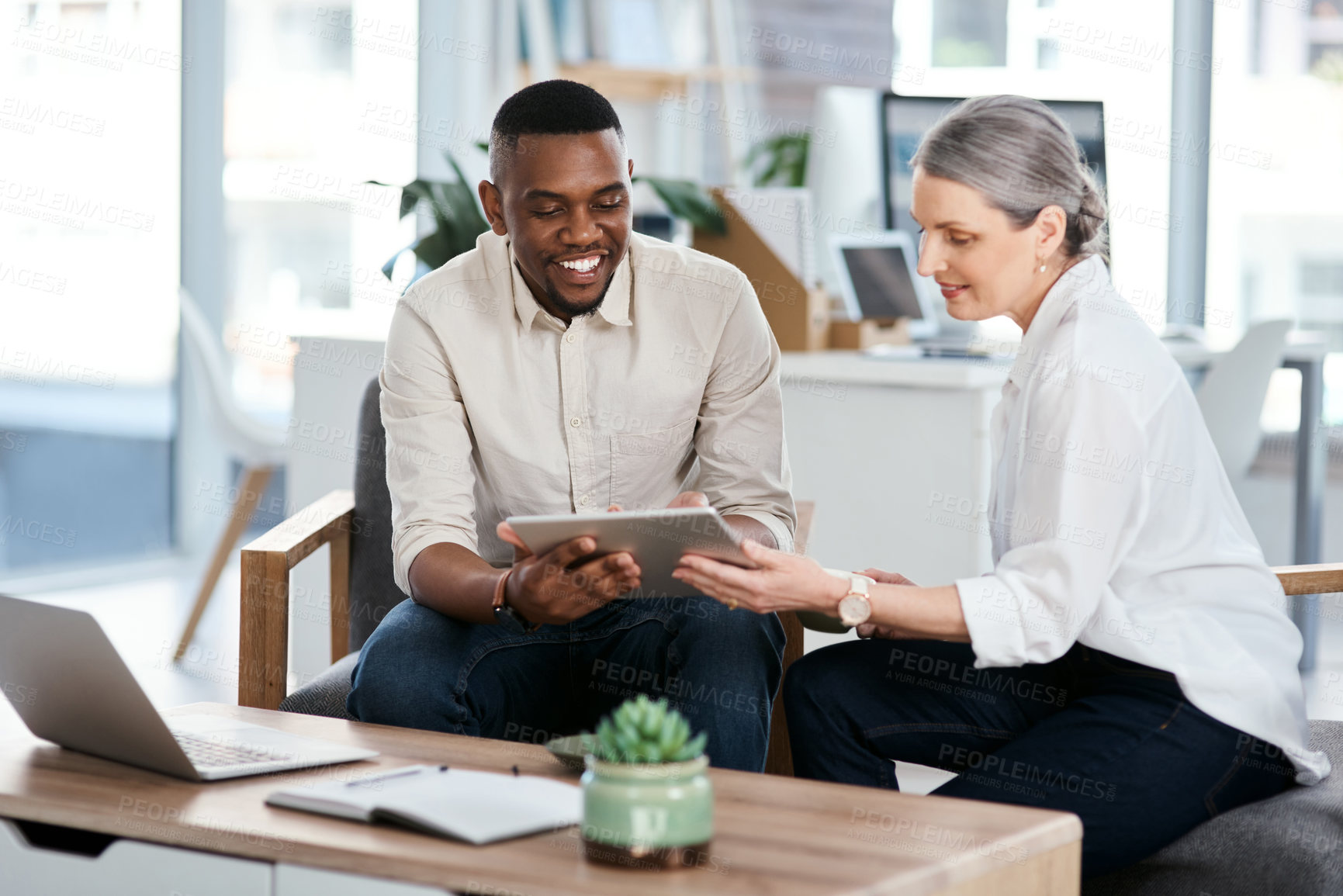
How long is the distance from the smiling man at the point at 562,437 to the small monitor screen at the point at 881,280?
4.04 feet

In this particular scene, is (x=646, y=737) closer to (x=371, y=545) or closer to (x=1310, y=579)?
(x=1310, y=579)

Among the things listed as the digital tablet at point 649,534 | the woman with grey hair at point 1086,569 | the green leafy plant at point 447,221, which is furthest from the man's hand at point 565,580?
the green leafy plant at point 447,221

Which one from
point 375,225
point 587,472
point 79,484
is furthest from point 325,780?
point 375,225

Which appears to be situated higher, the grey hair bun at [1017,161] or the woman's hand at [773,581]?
the grey hair bun at [1017,161]

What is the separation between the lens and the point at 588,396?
197 cm

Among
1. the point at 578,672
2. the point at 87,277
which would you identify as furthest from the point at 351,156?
the point at 578,672

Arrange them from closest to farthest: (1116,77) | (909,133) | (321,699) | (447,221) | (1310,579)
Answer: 1. (1310,579)
2. (321,699)
3. (447,221)
4. (909,133)
5. (1116,77)

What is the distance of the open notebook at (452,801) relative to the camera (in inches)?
45.9

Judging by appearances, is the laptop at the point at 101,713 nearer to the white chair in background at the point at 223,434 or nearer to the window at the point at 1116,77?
the white chair in background at the point at 223,434

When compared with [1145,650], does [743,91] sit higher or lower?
higher

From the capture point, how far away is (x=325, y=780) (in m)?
1.33

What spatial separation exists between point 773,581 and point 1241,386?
220cm

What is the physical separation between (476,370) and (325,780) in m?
0.75

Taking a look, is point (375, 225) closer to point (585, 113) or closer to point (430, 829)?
point (585, 113)
